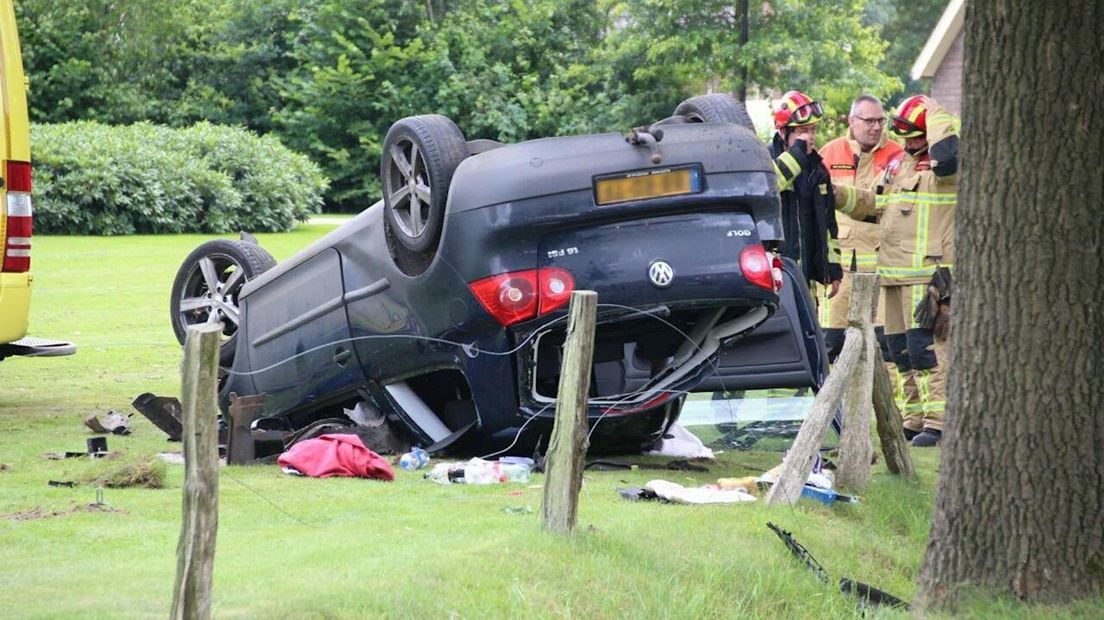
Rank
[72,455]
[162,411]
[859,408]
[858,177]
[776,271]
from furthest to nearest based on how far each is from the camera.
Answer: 1. [858,177]
2. [162,411]
3. [72,455]
4. [776,271]
5. [859,408]

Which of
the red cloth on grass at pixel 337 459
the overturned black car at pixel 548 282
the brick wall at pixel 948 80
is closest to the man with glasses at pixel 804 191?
the overturned black car at pixel 548 282

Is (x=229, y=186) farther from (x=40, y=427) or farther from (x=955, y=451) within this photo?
(x=955, y=451)

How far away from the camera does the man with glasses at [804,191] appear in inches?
436

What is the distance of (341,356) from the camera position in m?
9.25

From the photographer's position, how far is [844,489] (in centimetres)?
844

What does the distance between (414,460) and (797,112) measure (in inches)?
156

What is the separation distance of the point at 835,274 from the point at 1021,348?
16.5ft

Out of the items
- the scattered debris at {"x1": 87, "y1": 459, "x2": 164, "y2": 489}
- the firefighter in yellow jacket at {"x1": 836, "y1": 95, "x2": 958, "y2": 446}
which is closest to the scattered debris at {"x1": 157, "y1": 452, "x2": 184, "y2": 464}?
the scattered debris at {"x1": 87, "y1": 459, "x2": 164, "y2": 489}

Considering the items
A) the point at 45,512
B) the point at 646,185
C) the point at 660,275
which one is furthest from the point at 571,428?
the point at 45,512

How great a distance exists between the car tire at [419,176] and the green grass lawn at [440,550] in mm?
1260

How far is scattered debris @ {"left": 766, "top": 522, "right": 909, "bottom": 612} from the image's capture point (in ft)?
22.2

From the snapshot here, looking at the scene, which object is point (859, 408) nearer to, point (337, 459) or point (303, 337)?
point (337, 459)

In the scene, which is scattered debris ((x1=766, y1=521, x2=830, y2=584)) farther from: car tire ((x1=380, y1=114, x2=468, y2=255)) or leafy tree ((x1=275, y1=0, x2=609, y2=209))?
leafy tree ((x1=275, y1=0, x2=609, y2=209))

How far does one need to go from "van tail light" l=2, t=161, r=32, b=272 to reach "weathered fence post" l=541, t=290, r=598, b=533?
495 centimetres
